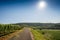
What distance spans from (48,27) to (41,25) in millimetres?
3826

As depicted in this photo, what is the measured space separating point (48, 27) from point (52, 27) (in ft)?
6.46

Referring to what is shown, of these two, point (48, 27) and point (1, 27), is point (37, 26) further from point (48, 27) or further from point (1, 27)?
point (1, 27)

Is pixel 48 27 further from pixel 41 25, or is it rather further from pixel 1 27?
pixel 1 27

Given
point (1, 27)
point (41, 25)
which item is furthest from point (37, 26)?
point (1, 27)

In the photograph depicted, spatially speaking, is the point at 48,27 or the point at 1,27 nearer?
the point at 1,27

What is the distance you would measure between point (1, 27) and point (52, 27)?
1599 inches

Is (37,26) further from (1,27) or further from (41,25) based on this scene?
(1,27)

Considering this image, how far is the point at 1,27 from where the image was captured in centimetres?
2375

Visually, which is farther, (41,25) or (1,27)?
(41,25)

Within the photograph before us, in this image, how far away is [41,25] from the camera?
6084 centimetres

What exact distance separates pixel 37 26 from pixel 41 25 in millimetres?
3416

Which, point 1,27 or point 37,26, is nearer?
point 1,27

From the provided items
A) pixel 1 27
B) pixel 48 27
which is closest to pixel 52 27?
pixel 48 27

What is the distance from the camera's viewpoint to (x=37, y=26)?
209 ft
